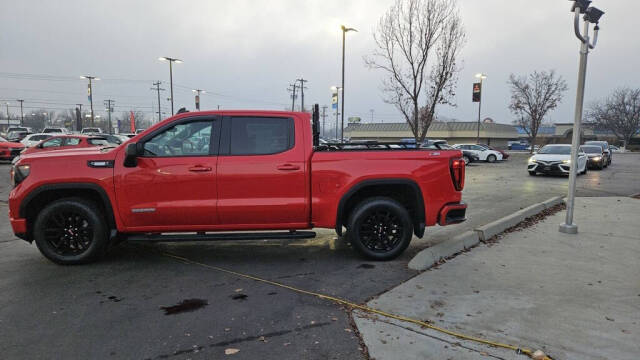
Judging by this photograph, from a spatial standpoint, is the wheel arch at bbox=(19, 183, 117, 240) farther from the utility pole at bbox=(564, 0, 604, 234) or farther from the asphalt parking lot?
the utility pole at bbox=(564, 0, 604, 234)

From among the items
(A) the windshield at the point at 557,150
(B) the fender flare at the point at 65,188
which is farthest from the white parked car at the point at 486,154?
(B) the fender flare at the point at 65,188

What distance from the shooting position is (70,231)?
16.8ft

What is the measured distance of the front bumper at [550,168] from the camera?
1742 centimetres

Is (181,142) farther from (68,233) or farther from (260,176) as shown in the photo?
(68,233)

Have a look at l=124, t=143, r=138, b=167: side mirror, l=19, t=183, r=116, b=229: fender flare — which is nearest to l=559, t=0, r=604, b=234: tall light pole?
l=124, t=143, r=138, b=167: side mirror

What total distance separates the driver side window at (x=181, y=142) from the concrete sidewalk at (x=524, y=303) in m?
2.82

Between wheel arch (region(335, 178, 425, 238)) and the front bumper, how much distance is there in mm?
14962

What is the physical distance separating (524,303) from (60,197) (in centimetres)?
554

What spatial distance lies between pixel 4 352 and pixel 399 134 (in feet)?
230

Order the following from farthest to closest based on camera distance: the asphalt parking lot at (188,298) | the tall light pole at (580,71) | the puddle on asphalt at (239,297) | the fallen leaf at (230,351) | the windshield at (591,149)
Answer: the windshield at (591,149)
the tall light pole at (580,71)
the puddle on asphalt at (239,297)
the asphalt parking lot at (188,298)
the fallen leaf at (230,351)

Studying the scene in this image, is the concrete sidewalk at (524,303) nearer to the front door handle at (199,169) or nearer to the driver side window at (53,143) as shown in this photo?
the front door handle at (199,169)

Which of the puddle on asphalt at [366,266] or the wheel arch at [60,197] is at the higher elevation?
the wheel arch at [60,197]

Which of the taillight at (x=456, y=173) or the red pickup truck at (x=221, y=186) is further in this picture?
the taillight at (x=456, y=173)

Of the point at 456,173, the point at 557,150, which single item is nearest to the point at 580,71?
the point at 456,173
